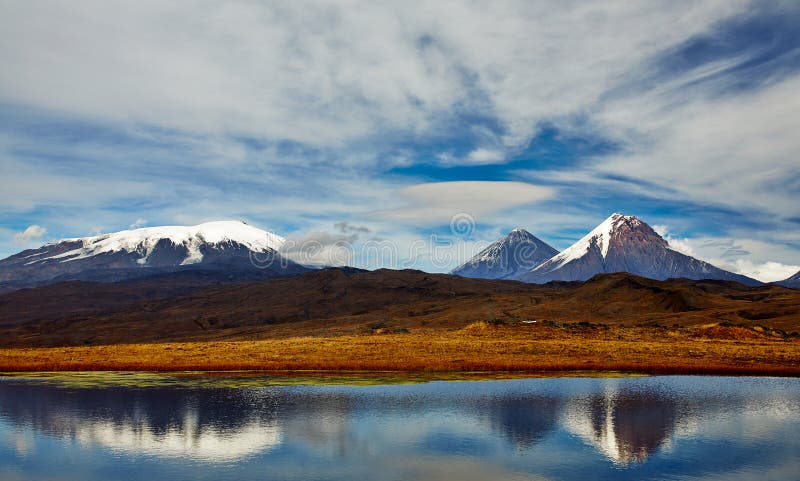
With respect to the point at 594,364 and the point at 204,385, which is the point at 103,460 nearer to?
the point at 204,385

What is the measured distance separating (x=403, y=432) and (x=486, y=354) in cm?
4592

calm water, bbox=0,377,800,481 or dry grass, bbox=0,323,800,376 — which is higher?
dry grass, bbox=0,323,800,376

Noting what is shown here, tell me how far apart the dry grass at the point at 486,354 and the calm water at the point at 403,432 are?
584 inches

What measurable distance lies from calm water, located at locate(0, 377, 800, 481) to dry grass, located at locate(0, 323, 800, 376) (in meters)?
14.8

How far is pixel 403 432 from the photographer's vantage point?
4028 cm

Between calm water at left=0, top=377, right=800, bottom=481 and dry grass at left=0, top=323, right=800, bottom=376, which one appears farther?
dry grass at left=0, top=323, right=800, bottom=376

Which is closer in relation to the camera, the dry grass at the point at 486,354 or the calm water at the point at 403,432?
the calm water at the point at 403,432

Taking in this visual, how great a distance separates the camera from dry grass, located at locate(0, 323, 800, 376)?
74.4 m

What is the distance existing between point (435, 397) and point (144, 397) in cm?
2571

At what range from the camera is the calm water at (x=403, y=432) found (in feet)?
106

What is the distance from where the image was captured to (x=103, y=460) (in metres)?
34.4

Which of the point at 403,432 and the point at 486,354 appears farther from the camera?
the point at 486,354

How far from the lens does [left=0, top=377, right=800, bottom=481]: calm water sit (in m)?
32.3

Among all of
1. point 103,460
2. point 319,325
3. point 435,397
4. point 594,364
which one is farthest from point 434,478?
point 319,325
